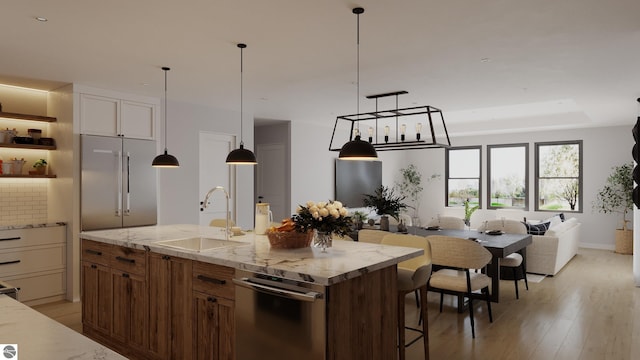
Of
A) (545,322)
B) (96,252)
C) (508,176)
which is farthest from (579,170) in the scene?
(96,252)

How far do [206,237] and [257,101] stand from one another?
10.1 feet

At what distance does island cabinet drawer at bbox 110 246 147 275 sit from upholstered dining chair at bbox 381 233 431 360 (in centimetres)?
196

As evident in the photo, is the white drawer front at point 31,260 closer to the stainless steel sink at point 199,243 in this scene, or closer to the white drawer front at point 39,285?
the white drawer front at point 39,285

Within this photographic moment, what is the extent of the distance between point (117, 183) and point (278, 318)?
3981mm

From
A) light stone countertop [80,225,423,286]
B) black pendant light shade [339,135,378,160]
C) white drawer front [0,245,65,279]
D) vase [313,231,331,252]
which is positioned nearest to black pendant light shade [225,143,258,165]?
light stone countertop [80,225,423,286]

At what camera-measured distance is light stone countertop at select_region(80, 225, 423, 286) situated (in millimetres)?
2412

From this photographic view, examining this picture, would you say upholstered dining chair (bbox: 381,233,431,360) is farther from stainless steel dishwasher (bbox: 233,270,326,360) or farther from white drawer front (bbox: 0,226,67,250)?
white drawer front (bbox: 0,226,67,250)

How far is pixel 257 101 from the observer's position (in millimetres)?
6391

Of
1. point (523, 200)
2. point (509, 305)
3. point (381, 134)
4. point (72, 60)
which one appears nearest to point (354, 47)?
point (72, 60)

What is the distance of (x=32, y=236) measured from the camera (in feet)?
16.9

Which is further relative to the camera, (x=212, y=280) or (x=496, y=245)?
(x=496, y=245)

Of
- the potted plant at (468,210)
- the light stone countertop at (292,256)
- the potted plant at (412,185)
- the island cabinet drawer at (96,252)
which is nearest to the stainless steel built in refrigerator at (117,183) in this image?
the island cabinet drawer at (96,252)

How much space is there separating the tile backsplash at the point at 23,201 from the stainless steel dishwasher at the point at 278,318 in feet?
14.3

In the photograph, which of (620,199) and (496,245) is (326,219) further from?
(620,199)
